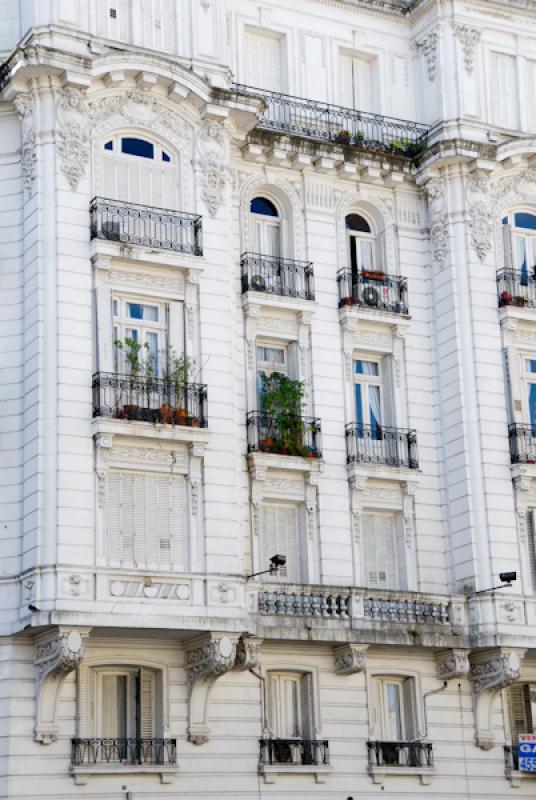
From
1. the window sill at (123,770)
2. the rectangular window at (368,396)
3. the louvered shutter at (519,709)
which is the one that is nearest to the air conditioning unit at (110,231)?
the rectangular window at (368,396)

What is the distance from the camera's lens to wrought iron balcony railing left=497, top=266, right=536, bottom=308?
3969cm

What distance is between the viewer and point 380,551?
38.1 metres

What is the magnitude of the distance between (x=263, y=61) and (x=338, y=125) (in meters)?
2.55

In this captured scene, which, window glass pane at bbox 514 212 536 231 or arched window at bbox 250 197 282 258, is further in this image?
window glass pane at bbox 514 212 536 231

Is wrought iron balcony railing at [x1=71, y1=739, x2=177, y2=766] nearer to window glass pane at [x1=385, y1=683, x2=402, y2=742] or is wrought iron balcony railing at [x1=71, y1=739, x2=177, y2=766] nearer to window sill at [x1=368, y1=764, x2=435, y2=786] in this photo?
window sill at [x1=368, y1=764, x2=435, y2=786]

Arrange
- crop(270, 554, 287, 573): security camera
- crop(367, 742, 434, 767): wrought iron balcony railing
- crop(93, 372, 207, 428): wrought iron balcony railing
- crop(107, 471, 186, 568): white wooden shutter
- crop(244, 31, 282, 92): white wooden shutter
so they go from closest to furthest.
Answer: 1. crop(107, 471, 186, 568): white wooden shutter
2. crop(93, 372, 207, 428): wrought iron balcony railing
3. crop(270, 554, 287, 573): security camera
4. crop(367, 742, 434, 767): wrought iron balcony railing
5. crop(244, 31, 282, 92): white wooden shutter

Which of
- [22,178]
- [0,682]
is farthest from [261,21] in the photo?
[0,682]

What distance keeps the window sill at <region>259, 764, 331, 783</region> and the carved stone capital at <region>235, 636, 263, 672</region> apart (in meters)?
2.23

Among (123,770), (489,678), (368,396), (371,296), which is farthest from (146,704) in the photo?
(371,296)

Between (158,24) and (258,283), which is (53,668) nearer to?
(258,283)

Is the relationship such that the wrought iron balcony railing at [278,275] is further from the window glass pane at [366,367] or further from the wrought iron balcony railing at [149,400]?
the wrought iron balcony railing at [149,400]

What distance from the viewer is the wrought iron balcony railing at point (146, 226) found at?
35156 millimetres

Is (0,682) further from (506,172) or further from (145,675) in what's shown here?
(506,172)

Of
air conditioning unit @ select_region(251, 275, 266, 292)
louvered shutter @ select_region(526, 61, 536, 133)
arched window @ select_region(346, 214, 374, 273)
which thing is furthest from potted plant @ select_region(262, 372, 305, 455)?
louvered shutter @ select_region(526, 61, 536, 133)
